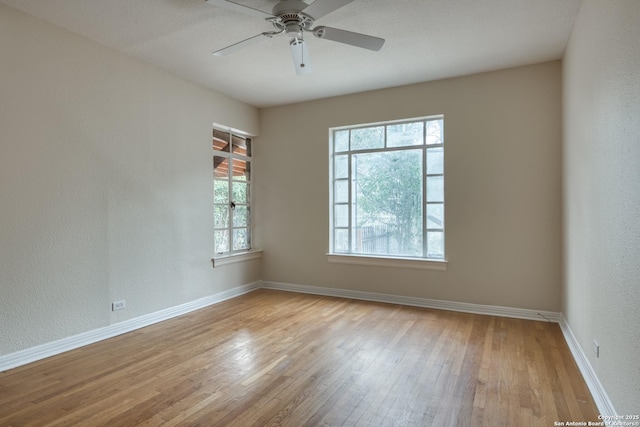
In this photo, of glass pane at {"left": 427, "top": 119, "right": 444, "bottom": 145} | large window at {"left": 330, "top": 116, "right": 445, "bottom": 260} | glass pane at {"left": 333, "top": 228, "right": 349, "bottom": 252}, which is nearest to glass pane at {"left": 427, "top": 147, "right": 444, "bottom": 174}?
large window at {"left": 330, "top": 116, "right": 445, "bottom": 260}

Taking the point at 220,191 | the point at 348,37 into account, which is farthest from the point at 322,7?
the point at 220,191

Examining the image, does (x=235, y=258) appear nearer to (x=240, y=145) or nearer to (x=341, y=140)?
(x=240, y=145)

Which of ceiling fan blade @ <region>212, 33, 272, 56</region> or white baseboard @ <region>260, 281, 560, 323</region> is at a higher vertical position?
ceiling fan blade @ <region>212, 33, 272, 56</region>

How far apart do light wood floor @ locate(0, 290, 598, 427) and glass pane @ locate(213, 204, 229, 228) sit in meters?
1.51

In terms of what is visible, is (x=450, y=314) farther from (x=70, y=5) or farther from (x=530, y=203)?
(x=70, y=5)

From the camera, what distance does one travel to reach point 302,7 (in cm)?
253

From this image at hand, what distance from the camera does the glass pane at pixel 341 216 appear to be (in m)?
5.23

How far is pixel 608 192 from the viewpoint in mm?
2107

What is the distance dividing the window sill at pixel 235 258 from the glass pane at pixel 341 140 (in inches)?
80.0

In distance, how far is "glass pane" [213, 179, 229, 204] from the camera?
196 inches

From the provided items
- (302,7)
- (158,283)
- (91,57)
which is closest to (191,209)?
(158,283)

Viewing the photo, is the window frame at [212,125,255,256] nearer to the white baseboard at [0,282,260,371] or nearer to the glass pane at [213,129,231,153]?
the glass pane at [213,129,231,153]

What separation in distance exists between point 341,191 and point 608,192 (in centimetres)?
346

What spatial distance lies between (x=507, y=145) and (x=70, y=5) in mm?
4431
